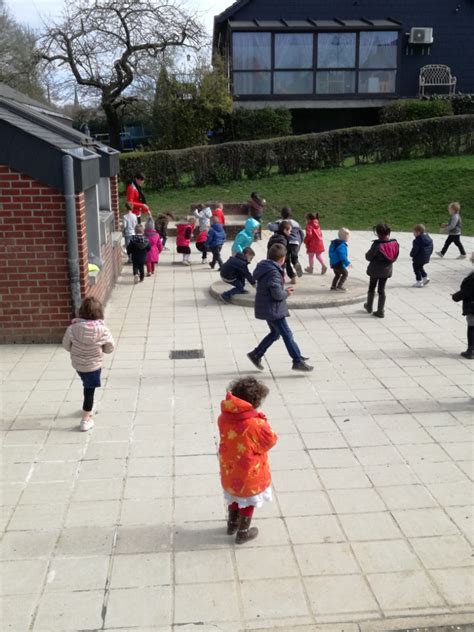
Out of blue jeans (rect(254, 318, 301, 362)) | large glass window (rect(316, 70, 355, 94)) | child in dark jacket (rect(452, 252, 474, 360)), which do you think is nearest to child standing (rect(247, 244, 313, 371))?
blue jeans (rect(254, 318, 301, 362))

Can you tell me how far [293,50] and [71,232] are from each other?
26765 millimetres

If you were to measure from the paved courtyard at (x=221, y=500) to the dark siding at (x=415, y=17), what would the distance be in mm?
28040

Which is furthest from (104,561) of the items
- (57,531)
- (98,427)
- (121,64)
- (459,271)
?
(121,64)

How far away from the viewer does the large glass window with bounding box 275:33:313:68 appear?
32.5 metres

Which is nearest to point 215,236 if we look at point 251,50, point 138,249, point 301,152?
point 138,249

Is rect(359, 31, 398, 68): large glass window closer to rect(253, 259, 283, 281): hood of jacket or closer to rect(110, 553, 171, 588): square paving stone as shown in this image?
rect(253, 259, 283, 281): hood of jacket

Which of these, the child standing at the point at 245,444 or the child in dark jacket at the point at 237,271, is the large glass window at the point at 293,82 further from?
the child standing at the point at 245,444

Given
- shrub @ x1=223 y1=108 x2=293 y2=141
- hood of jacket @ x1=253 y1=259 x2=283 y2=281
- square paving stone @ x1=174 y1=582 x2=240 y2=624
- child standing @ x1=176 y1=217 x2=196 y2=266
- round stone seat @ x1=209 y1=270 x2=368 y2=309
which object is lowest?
square paving stone @ x1=174 y1=582 x2=240 y2=624

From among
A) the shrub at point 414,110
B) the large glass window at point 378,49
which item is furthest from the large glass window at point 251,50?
the shrub at point 414,110

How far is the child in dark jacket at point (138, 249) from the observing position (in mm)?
13445

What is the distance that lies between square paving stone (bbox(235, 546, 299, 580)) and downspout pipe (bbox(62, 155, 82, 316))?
183 inches

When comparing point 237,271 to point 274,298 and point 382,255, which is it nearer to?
point 382,255

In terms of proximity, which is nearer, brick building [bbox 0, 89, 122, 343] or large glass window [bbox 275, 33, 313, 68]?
brick building [bbox 0, 89, 122, 343]

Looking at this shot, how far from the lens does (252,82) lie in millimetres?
32781
